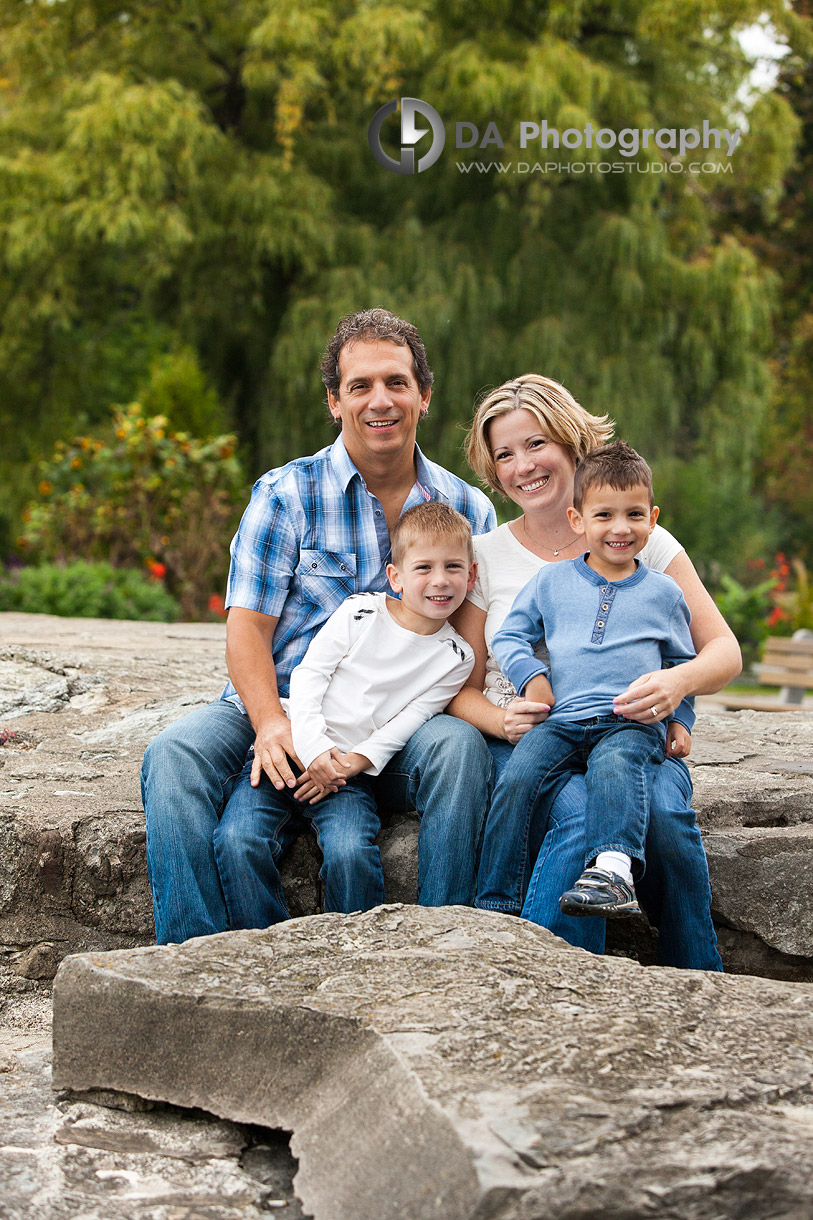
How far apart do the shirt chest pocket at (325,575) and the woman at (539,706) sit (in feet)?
0.93

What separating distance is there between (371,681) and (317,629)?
0.24 m

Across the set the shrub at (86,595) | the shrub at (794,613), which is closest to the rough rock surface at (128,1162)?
the shrub at (86,595)

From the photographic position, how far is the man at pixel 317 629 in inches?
91.8

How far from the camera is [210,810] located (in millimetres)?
2391

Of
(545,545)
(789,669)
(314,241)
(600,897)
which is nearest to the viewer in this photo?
(600,897)

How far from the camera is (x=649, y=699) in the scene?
2332 millimetres

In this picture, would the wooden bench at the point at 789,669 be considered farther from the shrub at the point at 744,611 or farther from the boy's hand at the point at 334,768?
the boy's hand at the point at 334,768

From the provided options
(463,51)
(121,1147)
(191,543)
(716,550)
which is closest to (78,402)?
(191,543)

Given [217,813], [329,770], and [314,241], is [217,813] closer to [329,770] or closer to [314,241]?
[329,770]

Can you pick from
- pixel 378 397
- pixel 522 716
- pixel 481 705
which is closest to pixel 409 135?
pixel 378 397

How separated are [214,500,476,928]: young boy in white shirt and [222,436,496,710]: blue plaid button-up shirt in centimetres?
9

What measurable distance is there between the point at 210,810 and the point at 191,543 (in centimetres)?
637

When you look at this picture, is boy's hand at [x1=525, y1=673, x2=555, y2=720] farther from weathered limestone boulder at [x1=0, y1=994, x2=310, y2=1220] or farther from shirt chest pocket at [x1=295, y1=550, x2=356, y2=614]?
weathered limestone boulder at [x1=0, y1=994, x2=310, y2=1220]

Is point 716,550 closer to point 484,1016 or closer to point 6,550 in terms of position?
point 6,550
